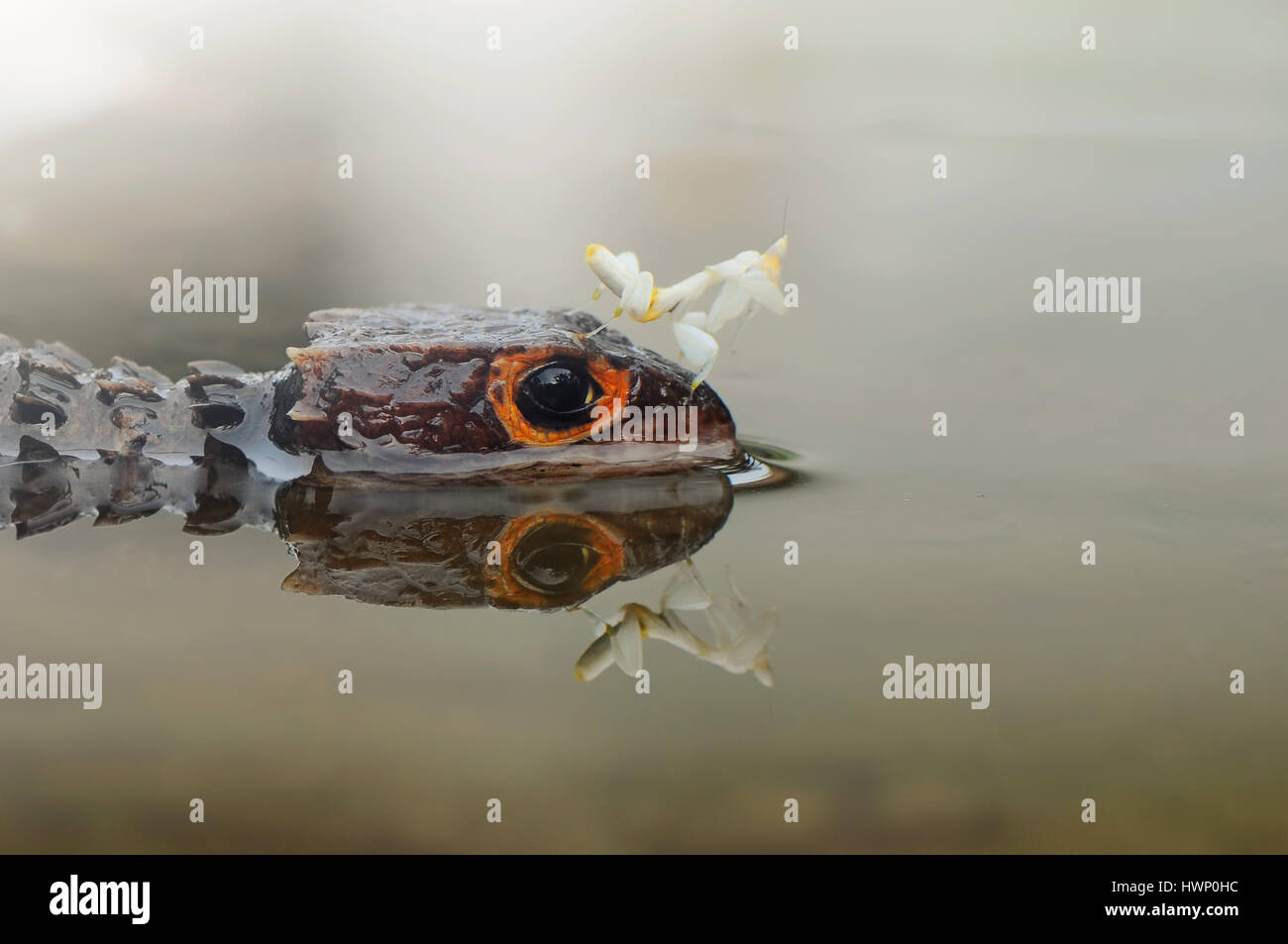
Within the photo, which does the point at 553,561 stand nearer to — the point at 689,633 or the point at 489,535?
the point at 489,535

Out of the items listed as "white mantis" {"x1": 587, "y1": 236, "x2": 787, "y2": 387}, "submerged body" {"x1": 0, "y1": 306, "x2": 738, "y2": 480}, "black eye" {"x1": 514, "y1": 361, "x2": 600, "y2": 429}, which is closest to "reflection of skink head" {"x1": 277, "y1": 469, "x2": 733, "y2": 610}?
"submerged body" {"x1": 0, "y1": 306, "x2": 738, "y2": 480}


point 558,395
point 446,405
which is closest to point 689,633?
point 558,395

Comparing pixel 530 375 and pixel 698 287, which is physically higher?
pixel 698 287

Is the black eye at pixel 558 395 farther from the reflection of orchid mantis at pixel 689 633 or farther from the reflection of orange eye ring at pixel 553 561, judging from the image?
the reflection of orchid mantis at pixel 689 633

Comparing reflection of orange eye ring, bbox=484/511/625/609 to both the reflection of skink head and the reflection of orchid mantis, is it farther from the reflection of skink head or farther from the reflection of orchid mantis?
the reflection of orchid mantis

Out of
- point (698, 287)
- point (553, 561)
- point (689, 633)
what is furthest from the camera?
point (698, 287)

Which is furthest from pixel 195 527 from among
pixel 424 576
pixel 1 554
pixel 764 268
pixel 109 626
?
pixel 764 268

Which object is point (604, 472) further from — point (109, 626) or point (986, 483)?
point (109, 626)
